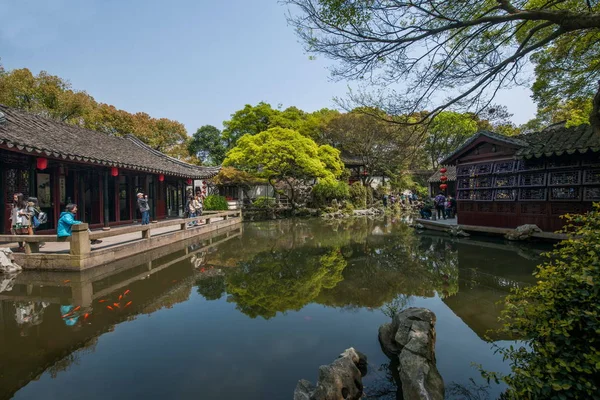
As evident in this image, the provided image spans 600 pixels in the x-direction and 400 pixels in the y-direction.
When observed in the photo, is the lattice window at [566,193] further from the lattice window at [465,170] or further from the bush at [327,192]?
the bush at [327,192]

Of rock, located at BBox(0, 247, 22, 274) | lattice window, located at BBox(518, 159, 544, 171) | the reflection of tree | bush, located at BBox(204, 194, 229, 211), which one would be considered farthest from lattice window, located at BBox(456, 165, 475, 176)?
rock, located at BBox(0, 247, 22, 274)

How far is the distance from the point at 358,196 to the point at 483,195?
14336 mm

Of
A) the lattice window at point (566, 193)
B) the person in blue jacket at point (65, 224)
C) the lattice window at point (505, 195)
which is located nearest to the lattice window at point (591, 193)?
the lattice window at point (566, 193)

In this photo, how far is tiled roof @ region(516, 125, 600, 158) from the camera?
8945mm

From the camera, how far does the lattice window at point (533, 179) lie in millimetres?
10305

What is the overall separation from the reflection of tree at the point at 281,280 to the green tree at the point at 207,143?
2948 cm

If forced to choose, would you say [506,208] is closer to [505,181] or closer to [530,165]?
[505,181]

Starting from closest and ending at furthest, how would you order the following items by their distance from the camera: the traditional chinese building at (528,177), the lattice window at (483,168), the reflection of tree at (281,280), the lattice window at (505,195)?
the reflection of tree at (281,280) → the traditional chinese building at (528,177) → the lattice window at (505,195) → the lattice window at (483,168)

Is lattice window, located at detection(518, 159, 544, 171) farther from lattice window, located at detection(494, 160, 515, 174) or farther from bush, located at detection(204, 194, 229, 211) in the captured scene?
bush, located at detection(204, 194, 229, 211)

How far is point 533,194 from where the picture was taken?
10.6m

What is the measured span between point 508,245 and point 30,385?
11.2 metres

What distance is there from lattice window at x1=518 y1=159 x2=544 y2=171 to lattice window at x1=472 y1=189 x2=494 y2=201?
4.33 feet

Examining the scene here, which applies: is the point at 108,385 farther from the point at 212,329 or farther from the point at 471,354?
the point at 471,354

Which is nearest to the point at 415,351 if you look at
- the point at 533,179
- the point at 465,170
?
the point at 533,179
